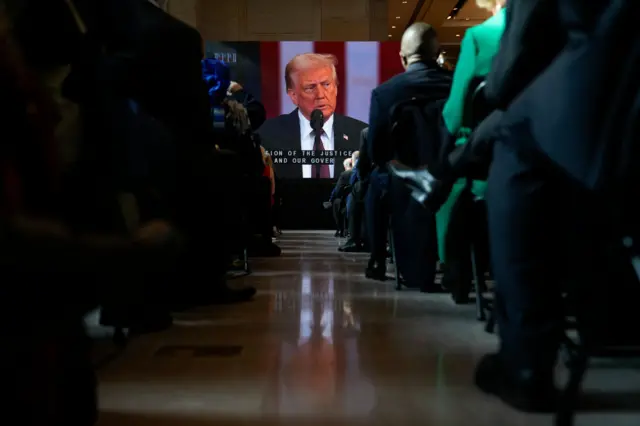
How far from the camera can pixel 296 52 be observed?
39.4 ft

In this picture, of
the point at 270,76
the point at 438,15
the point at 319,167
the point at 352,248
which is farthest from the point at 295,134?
the point at 352,248

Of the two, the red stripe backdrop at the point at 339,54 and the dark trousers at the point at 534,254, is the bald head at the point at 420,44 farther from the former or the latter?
the red stripe backdrop at the point at 339,54

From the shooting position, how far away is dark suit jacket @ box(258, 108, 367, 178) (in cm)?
1197

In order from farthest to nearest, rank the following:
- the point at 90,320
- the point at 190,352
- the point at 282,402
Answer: the point at 90,320 < the point at 190,352 < the point at 282,402

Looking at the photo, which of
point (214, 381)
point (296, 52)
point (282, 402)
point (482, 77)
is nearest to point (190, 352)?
point (214, 381)

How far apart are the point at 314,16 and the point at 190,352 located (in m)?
11.8

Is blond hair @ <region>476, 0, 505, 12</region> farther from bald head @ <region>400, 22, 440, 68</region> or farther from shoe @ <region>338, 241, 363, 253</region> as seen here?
shoe @ <region>338, 241, 363, 253</region>

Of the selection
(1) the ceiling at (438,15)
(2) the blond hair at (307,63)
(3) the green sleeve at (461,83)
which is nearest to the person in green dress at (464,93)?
(3) the green sleeve at (461,83)

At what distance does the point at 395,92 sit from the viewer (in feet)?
10.7

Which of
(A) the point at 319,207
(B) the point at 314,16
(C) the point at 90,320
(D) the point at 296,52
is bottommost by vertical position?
(A) the point at 319,207

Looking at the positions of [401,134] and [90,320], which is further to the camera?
[401,134]

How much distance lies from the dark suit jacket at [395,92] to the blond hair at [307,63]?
341 inches

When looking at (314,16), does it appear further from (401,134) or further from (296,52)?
(401,134)

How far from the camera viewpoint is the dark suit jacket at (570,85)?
96 cm
